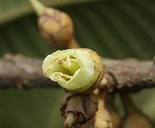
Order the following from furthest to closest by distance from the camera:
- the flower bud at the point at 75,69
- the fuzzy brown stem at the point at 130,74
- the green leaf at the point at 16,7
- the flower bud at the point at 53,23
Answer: the green leaf at the point at 16,7, the flower bud at the point at 53,23, the fuzzy brown stem at the point at 130,74, the flower bud at the point at 75,69

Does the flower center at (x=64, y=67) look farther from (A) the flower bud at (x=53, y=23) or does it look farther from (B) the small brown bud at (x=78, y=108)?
(A) the flower bud at (x=53, y=23)

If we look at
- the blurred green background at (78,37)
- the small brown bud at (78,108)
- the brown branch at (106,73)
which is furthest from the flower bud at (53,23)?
the blurred green background at (78,37)

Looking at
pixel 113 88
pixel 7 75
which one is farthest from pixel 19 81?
pixel 113 88

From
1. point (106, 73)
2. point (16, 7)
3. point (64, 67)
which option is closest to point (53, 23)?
point (106, 73)

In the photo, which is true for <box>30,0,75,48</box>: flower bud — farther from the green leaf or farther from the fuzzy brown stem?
the green leaf

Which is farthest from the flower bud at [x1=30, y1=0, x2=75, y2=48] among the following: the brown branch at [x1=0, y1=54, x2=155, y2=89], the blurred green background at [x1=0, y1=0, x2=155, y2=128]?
the blurred green background at [x1=0, y1=0, x2=155, y2=128]

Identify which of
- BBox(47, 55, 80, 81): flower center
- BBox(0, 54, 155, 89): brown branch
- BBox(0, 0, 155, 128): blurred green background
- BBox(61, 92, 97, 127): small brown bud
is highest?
BBox(47, 55, 80, 81): flower center

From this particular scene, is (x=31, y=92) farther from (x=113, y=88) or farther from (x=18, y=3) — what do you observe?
(x=113, y=88)

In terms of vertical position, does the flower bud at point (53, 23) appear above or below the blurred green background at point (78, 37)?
above
